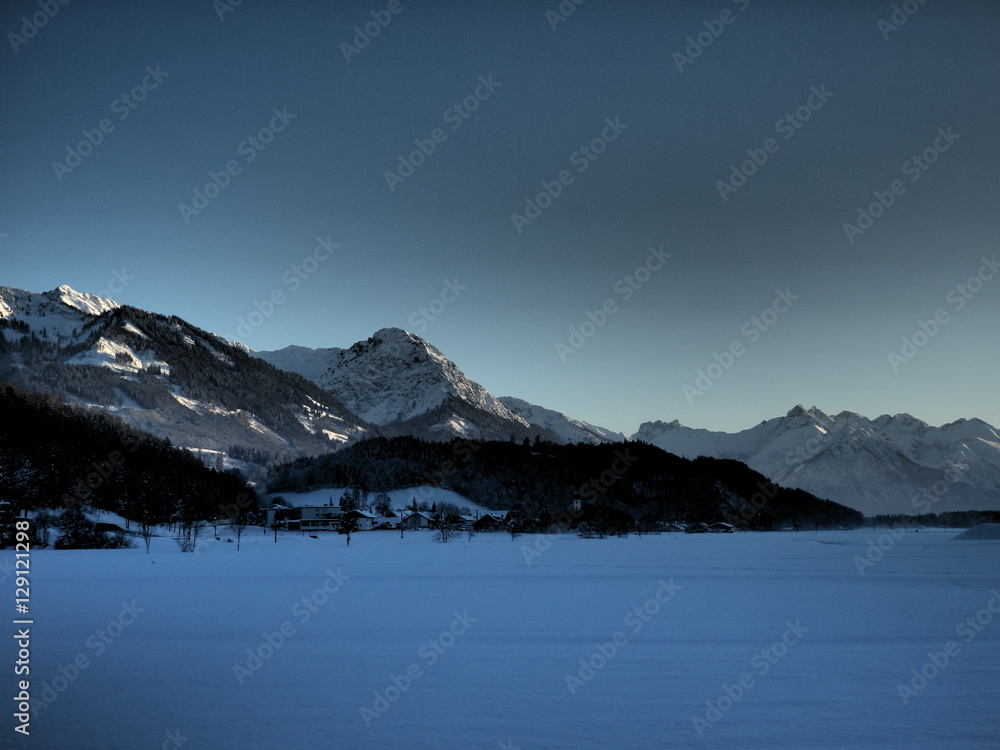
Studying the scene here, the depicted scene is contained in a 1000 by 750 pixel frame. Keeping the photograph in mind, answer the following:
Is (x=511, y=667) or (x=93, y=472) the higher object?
(x=93, y=472)

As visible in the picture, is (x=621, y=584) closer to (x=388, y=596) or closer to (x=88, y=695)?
(x=388, y=596)

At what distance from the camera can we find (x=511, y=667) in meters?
18.8

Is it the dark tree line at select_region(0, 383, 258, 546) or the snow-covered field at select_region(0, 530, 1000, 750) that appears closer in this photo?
the snow-covered field at select_region(0, 530, 1000, 750)

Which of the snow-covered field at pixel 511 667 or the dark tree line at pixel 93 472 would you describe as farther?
the dark tree line at pixel 93 472

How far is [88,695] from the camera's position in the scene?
15781 mm

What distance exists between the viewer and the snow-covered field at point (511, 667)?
44.1 ft

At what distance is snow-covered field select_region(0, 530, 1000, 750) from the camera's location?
13453mm

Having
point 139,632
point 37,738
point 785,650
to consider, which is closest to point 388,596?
point 139,632

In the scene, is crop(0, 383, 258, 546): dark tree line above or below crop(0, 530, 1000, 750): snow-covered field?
above

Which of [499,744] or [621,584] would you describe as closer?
[499,744]

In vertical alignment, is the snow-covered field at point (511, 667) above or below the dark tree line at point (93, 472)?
below

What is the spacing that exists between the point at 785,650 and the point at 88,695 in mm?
17913

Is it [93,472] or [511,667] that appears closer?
[511,667]

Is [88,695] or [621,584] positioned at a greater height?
[88,695]
